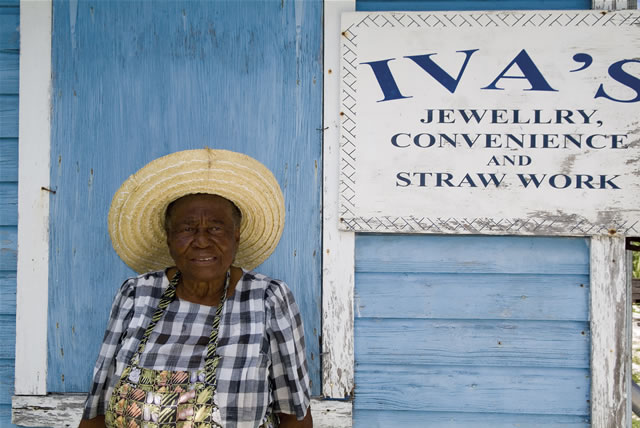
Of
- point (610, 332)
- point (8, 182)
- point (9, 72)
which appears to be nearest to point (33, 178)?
point (8, 182)

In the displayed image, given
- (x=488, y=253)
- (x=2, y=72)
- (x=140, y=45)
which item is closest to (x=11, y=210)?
(x=2, y=72)

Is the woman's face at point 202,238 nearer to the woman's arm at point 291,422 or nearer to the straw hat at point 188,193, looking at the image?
the straw hat at point 188,193

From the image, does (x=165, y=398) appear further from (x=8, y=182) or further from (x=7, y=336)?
(x=8, y=182)

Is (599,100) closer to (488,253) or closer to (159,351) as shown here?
(488,253)

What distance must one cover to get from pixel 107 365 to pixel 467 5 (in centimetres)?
201

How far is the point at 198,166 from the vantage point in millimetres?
1654

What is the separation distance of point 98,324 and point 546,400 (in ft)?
6.43

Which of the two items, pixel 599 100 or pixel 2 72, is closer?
pixel 599 100

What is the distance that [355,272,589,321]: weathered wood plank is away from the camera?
6.70 ft

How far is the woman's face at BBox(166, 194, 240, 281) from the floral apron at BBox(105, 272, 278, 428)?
0.25m

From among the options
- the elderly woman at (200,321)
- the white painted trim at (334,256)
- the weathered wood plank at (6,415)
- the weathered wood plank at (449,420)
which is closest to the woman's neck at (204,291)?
the elderly woman at (200,321)

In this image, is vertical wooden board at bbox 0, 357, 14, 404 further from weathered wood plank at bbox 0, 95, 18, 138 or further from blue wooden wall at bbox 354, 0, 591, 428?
blue wooden wall at bbox 354, 0, 591, 428

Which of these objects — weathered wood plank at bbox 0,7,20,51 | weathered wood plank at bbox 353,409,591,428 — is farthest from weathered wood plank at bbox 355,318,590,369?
weathered wood plank at bbox 0,7,20,51

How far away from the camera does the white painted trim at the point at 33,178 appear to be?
6.89ft
